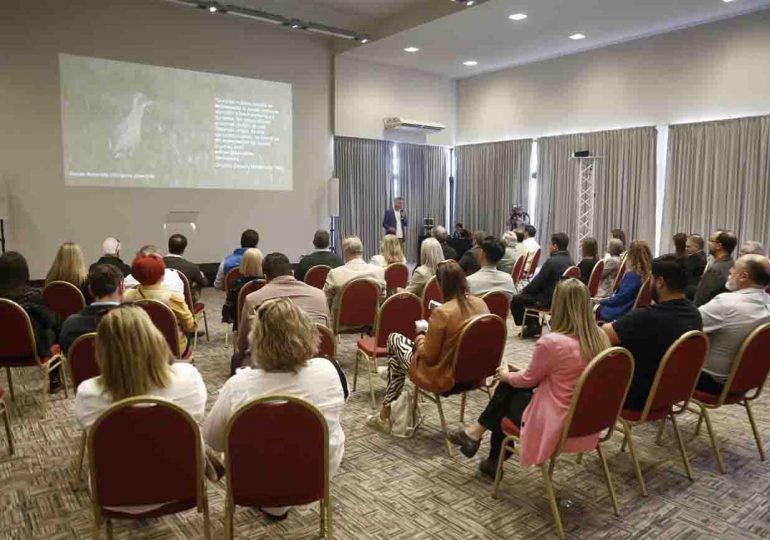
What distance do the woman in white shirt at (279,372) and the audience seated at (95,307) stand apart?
143 cm

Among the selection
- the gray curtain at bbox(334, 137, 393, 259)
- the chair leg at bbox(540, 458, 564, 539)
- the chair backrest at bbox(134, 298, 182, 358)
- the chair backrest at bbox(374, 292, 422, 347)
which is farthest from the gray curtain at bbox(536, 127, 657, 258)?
the chair backrest at bbox(134, 298, 182, 358)

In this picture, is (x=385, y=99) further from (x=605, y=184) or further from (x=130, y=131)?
(x=130, y=131)

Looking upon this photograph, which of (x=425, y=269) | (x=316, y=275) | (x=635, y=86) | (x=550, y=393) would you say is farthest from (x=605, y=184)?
(x=550, y=393)

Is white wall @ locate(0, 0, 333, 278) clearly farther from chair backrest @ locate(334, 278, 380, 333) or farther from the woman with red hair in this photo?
chair backrest @ locate(334, 278, 380, 333)

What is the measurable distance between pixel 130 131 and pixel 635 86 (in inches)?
350

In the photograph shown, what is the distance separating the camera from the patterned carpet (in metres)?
2.77

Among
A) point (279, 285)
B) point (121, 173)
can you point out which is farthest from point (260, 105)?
point (279, 285)

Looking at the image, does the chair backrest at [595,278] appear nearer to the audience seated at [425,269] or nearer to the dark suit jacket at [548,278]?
the dark suit jacket at [548,278]

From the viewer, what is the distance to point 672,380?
2988 millimetres

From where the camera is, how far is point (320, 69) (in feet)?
38.0

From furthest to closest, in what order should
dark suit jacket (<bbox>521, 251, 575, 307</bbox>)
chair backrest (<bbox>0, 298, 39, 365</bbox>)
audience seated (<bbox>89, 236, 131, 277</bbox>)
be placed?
dark suit jacket (<bbox>521, 251, 575, 307</bbox>) → audience seated (<bbox>89, 236, 131, 277</bbox>) → chair backrest (<bbox>0, 298, 39, 365</bbox>)

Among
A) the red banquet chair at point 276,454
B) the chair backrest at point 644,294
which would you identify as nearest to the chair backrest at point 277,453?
the red banquet chair at point 276,454

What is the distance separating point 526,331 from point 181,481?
17.4ft

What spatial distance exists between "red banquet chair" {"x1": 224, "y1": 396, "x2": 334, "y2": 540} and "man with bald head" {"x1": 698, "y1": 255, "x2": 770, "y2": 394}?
2526 mm
